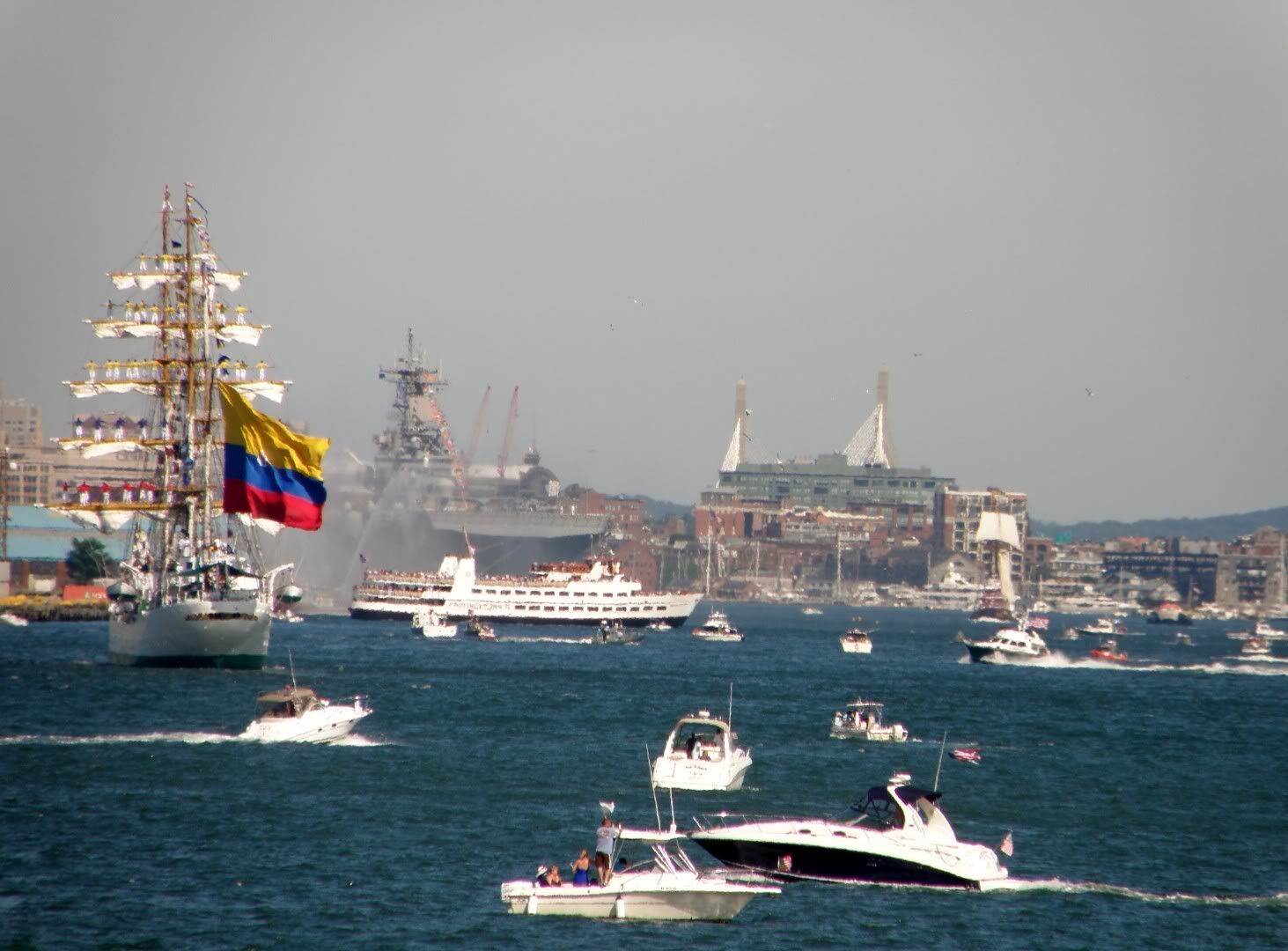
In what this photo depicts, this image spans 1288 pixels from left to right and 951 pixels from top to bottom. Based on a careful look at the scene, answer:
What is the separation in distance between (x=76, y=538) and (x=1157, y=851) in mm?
149320

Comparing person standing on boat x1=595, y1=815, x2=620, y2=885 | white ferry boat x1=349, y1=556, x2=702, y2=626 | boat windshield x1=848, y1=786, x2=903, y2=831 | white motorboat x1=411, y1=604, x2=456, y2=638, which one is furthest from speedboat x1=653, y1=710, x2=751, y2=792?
white ferry boat x1=349, y1=556, x2=702, y2=626

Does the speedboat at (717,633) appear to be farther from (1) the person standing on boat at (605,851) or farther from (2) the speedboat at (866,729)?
(1) the person standing on boat at (605,851)

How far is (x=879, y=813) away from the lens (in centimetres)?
3562

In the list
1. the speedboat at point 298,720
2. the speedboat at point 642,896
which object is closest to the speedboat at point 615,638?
the speedboat at point 298,720

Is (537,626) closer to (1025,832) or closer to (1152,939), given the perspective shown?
(1025,832)

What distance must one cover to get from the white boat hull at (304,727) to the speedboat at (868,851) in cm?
2044

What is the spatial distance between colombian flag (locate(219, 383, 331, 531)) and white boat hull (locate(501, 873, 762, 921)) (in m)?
45.7

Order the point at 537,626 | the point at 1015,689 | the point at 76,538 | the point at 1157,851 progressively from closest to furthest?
the point at 1157,851 < the point at 1015,689 < the point at 537,626 < the point at 76,538

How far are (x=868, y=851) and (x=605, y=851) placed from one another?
5.61 m

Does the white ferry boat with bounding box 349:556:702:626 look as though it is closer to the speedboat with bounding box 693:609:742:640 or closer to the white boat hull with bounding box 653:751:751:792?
the speedboat with bounding box 693:609:742:640

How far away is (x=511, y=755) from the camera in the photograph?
2072 inches

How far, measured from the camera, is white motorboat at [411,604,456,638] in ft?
432

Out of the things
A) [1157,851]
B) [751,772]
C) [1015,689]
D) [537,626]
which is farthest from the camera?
[537,626]

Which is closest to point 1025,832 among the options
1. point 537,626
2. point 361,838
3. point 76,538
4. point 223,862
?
point 361,838
